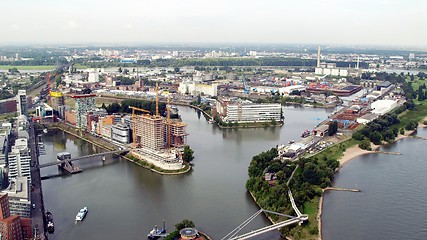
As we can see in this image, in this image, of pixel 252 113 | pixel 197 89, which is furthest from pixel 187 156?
pixel 197 89

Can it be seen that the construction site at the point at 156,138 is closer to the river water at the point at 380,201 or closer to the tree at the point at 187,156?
the tree at the point at 187,156

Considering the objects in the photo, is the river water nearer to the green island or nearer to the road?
the green island

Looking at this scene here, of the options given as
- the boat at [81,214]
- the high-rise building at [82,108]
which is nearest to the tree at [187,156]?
the boat at [81,214]

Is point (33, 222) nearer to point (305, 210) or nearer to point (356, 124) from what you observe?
point (305, 210)

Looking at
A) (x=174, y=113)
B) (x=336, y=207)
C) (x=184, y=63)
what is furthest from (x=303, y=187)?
(x=184, y=63)

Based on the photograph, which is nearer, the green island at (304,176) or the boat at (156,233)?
the boat at (156,233)

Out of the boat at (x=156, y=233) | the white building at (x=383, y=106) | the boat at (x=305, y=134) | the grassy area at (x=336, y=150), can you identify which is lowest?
the boat at (x=156, y=233)

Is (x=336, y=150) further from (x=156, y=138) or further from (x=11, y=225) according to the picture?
(x=11, y=225)

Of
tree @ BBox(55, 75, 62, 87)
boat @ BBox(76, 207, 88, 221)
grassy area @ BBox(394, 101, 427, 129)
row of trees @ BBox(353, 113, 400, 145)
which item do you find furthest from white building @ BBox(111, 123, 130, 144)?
tree @ BBox(55, 75, 62, 87)
